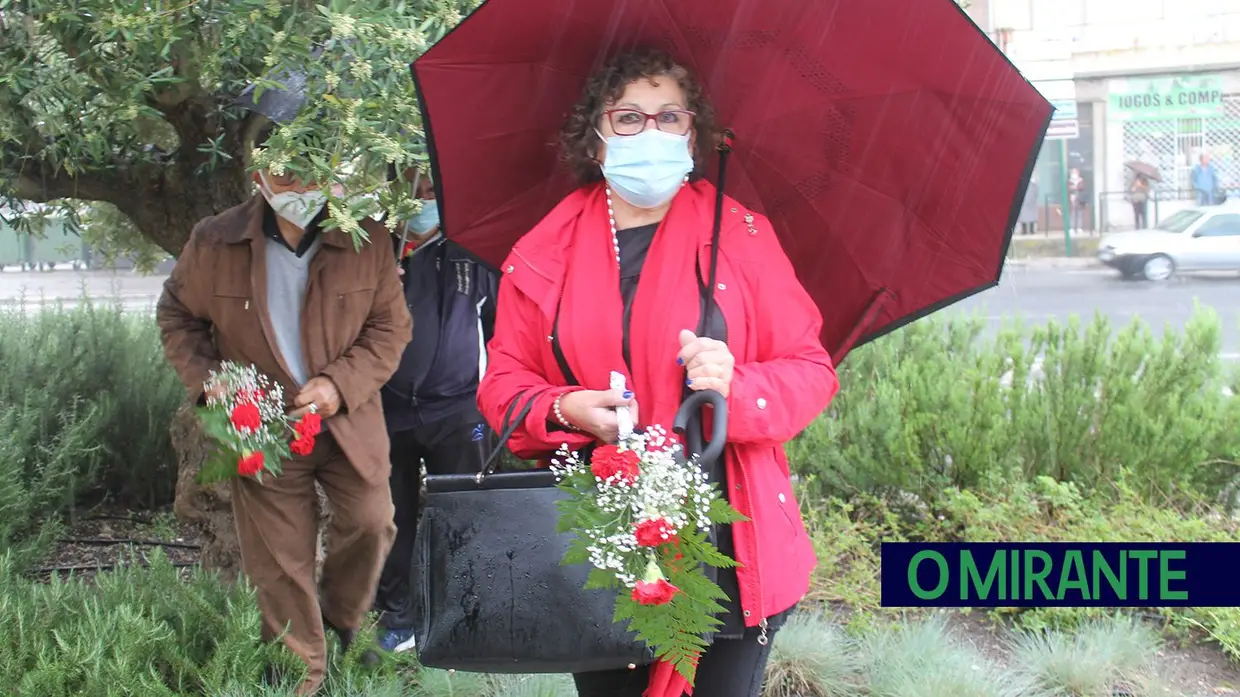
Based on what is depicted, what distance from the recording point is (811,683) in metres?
4.32

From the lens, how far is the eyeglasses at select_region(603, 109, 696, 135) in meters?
2.53

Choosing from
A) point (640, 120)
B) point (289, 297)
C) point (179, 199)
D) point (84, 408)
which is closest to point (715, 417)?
point (640, 120)

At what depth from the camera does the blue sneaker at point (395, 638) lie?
4793mm

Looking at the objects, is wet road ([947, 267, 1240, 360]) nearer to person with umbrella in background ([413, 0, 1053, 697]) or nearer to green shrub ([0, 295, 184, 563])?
green shrub ([0, 295, 184, 563])

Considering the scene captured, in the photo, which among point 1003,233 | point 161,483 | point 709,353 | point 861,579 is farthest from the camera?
point 161,483

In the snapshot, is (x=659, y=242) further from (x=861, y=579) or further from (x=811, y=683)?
(x=861, y=579)

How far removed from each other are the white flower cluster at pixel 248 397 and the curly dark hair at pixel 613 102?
1.57 m

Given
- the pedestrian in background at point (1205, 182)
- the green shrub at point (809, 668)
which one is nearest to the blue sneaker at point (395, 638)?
the green shrub at point (809, 668)

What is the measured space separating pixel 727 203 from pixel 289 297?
80.6 inches

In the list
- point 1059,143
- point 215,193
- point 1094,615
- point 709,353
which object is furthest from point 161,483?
point 1059,143

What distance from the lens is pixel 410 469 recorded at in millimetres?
5086

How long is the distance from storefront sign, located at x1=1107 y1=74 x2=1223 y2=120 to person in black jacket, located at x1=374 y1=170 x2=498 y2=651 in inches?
1045

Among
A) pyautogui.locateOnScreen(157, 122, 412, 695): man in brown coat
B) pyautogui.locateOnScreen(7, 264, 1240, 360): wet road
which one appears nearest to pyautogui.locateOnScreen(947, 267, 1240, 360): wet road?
pyautogui.locateOnScreen(7, 264, 1240, 360): wet road

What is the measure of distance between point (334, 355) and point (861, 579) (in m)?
2.52
